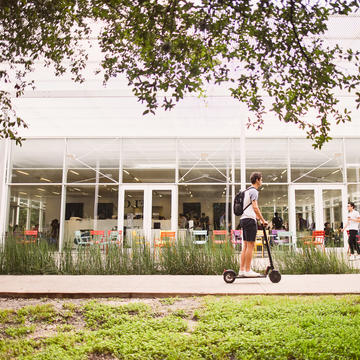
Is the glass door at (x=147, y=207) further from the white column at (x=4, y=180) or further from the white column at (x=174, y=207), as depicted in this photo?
the white column at (x=4, y=180)

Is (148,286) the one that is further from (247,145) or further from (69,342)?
(247,145)

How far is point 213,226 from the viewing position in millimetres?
14047

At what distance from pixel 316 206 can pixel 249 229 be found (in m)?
9.10

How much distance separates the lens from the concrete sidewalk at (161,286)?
14.9 ft

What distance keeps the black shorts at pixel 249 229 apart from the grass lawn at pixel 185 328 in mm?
1129

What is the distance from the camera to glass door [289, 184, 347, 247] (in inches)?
535

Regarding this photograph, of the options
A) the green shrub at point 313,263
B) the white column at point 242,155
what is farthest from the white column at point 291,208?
the green shrub at point 313,263

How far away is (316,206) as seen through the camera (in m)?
13.6

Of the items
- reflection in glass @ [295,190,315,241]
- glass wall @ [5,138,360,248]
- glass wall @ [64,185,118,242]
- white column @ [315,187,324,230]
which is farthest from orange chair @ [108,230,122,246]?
white column @ [315,187,324,230]

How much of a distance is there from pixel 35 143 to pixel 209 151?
6.24m

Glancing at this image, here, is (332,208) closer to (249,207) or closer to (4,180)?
(249,207)

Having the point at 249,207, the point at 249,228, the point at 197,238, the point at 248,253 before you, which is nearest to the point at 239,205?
the point at 249,207

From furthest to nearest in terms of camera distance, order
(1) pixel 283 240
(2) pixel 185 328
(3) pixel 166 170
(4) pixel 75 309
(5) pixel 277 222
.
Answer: (3) pixel 166 170, (5) pixel 277 222, (1) pixel 283 240, (4) pixel 75 309, (2) pixel 185 328

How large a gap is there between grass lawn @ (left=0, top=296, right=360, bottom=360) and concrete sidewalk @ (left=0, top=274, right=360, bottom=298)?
0.74ft
